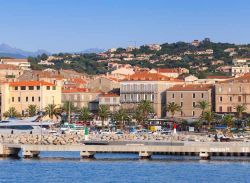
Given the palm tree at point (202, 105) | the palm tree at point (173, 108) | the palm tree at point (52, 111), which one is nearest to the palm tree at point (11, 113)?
the palm tree at point (52, 111)

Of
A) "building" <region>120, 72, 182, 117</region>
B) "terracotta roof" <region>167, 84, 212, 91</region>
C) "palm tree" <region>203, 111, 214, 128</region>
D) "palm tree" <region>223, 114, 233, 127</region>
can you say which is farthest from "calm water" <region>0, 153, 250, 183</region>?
"building" <region>120, 72, 182, 117</region>

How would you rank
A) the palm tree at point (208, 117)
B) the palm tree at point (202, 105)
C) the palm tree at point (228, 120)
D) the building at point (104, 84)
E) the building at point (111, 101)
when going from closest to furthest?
the palm tree at point (228, 120) < the palm tree at point (208, 117) < the palm tree at point (202, 105) < the building at point (111, 101) < the building at point (104, 84)

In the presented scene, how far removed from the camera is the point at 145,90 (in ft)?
402

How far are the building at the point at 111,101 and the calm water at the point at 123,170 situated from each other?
54826 millimetres

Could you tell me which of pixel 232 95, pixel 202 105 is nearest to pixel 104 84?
pixel 232 95

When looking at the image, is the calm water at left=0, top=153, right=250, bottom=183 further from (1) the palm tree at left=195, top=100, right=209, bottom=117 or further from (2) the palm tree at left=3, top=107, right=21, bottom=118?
(2) the palm tree at left=3, top=107, right=21, bottom=118

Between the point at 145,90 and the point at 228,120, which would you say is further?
the point at 145,90

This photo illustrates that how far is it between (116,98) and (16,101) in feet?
39.5

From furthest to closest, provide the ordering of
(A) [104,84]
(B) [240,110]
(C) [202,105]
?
(A) [104,84] < (C) [202,105] < (B) [240,110]

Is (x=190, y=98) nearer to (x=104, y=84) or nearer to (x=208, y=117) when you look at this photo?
(x=208, y=117)

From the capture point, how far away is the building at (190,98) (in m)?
117

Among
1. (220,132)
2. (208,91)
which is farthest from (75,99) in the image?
(220,132)

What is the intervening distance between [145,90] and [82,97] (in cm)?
1006

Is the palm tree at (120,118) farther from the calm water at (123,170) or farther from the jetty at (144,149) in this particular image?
the jetty at (144,149)
